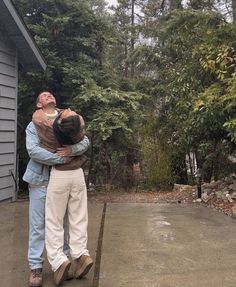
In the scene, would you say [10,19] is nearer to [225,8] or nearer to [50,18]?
[50,18]

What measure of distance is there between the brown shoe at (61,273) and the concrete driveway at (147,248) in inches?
4.4

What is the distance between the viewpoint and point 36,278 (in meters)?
3.61

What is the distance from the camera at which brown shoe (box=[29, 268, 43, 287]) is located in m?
3.57

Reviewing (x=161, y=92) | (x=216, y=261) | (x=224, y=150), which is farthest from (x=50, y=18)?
(x=216, y=261)

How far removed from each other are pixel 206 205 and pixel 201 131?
147cm

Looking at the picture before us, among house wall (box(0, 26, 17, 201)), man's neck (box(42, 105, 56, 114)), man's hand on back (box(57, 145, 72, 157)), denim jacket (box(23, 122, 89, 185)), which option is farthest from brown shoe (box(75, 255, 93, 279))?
house wall (box(0, 26, 17, 201))

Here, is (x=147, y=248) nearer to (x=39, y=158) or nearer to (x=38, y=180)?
(x=38, y=180)

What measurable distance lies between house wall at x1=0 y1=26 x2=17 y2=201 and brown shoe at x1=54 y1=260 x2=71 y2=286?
4.78 m

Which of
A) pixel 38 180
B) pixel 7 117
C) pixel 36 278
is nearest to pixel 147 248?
pixel 36 278

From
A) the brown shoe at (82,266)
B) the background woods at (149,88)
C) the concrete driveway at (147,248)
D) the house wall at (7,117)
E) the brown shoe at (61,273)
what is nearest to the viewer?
the brown shoe at (61,273)

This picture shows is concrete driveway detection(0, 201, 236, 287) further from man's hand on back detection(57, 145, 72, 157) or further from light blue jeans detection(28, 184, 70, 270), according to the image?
man's hand on back detection(57, 145, 72, 157)

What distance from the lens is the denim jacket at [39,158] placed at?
360 centimetres

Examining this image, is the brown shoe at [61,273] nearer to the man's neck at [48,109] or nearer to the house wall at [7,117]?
the man's neck at [48,109]

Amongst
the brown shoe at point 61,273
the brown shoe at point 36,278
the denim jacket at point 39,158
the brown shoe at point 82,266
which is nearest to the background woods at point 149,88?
the denim jacket at point 39,158
